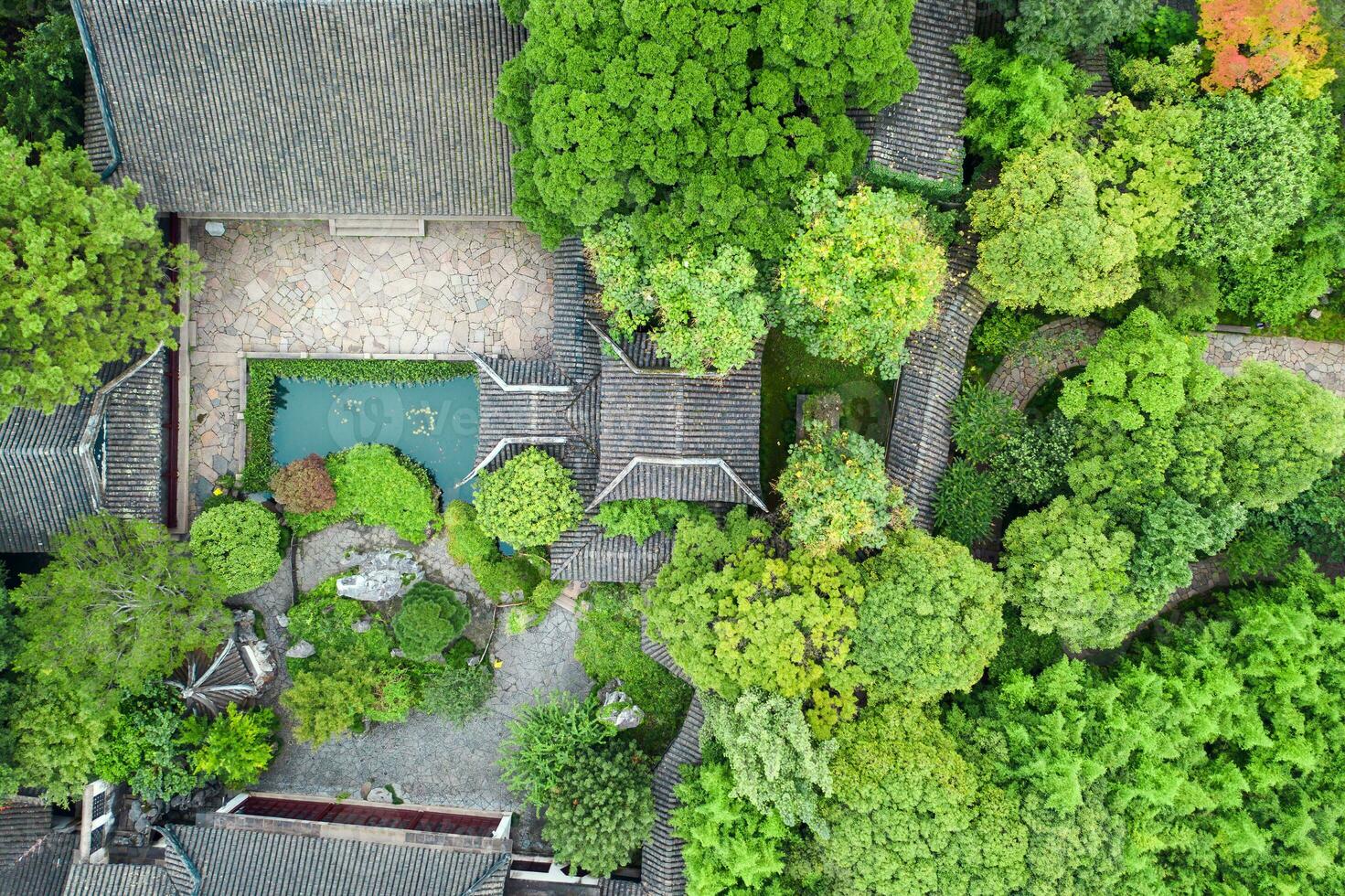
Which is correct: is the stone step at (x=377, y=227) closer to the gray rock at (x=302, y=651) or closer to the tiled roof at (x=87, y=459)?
the tiled roof at (x=87, y=459)

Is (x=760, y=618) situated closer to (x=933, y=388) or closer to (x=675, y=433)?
(x=675, y=433)

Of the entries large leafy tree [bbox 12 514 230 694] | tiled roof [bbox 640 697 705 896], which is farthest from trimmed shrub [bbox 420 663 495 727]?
large leafy tree [bbox 12 514 230 694]

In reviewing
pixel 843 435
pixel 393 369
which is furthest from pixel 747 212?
pixel 393 369

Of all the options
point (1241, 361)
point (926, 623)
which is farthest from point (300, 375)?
point (1241, 361)

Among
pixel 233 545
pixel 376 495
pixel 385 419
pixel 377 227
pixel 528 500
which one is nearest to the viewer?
pixel 528 500

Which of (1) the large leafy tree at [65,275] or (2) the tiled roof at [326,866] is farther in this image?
(2) the tiled roof at [326,866]

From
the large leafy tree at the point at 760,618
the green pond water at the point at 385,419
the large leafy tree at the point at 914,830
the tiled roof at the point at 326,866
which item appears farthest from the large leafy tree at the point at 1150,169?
the tiled roof at the point at 326,866
